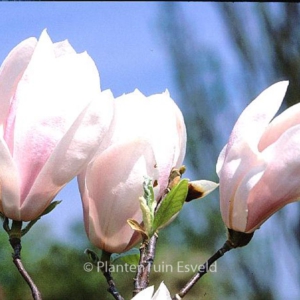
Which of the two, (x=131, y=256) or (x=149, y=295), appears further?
(x=131, y=256)

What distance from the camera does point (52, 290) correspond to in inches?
111

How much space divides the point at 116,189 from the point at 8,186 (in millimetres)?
58

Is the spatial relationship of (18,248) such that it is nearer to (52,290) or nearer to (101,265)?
(101,265)

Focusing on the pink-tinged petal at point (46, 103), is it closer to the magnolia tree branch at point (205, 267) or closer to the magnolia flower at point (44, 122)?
the magnolia flower at point (44, 122)

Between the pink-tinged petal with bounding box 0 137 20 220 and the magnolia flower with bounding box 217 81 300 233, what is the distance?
11cm

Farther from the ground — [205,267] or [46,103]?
[46,103]

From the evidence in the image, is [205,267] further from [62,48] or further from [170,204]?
[62,48]

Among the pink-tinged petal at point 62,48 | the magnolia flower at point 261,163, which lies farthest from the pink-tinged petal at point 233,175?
the pink-tinged petal at point 62,48

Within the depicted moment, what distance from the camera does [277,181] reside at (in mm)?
366

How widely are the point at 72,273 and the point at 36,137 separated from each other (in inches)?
100

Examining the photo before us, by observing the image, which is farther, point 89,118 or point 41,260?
point 41,260

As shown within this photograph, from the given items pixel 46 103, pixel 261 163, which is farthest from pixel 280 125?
pixel 46 103

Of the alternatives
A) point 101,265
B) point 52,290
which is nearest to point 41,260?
point 52,290

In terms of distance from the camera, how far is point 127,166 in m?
0.37
